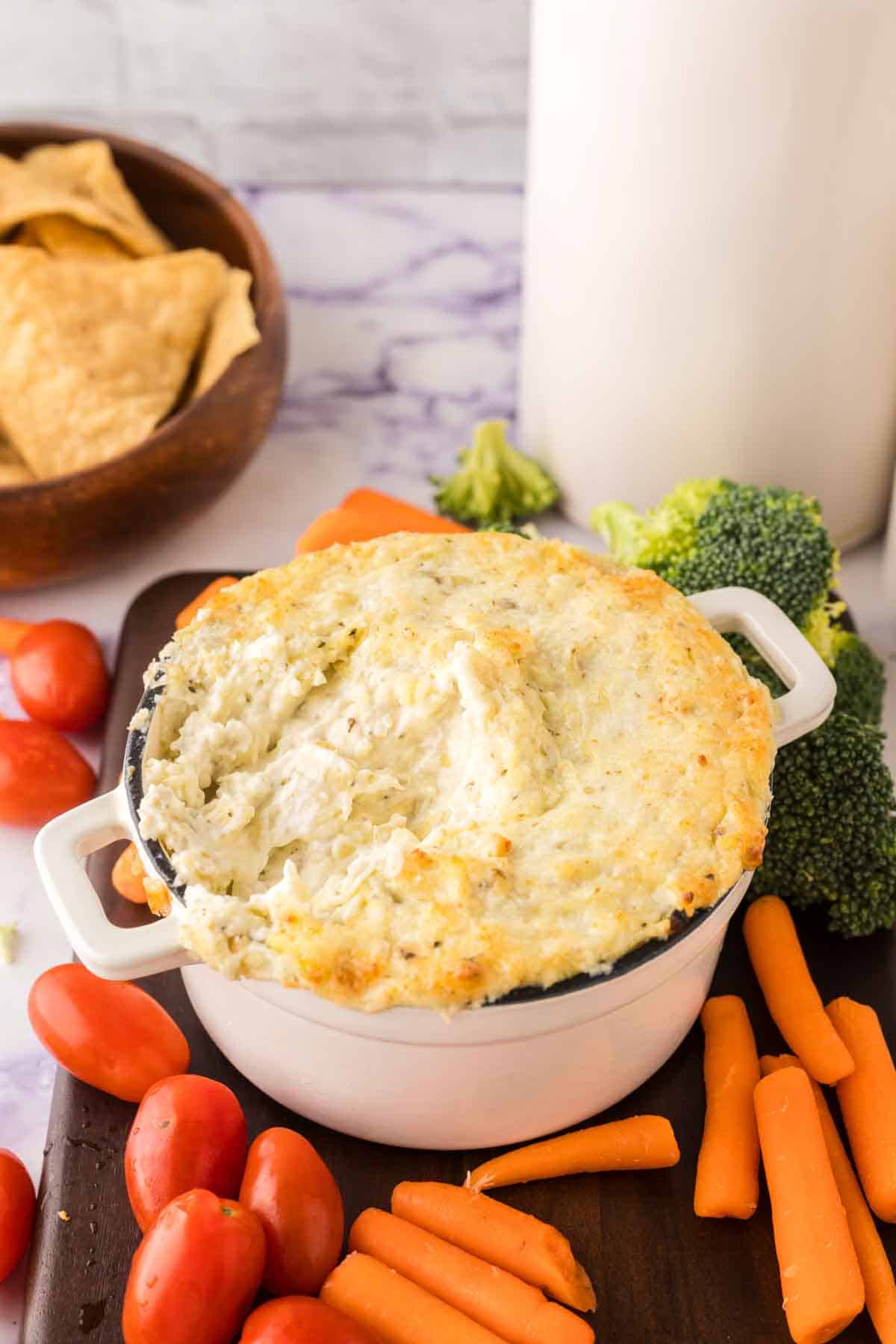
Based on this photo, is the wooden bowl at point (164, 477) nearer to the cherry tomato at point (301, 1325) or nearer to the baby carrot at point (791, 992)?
the baby carrot at point (791, 992)

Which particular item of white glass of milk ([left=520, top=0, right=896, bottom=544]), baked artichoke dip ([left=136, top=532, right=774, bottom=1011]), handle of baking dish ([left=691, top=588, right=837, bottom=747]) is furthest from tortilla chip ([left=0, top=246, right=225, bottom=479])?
handle of baking dish ([left=691, top=588, right=837, bottom=747])

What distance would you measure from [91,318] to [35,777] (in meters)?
1.07

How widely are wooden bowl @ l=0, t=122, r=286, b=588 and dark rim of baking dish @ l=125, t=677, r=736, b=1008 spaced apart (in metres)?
0.93

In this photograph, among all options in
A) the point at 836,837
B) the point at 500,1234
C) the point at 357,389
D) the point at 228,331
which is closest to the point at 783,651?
the point at 836,837

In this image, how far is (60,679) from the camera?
2936 mm

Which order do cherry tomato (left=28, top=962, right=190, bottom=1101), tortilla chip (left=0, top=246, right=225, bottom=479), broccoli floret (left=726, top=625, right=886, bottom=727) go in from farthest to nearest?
1. tortilla chip (left=0, top=246, right=225, bottom=479)
2. broccoli floret (left=726, top=625, right=886, bottom=727)
3. cherry tomato (left=28, top=962, right=190, bottom=1101)

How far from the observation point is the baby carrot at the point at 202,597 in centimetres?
296

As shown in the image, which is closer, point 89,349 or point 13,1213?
point 13,1213

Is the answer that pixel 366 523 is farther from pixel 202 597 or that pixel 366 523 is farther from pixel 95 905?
pixel 95 905

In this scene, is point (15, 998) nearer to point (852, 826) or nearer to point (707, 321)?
point (852, 826)

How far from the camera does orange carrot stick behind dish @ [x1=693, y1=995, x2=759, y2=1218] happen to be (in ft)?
6.91

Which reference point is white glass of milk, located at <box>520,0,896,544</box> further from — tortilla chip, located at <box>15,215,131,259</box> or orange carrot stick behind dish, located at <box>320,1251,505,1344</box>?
orange carrot stick behind dish, located at <box>320,1251,505,1344</box>

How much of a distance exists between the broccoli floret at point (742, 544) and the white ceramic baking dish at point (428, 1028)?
533 mm

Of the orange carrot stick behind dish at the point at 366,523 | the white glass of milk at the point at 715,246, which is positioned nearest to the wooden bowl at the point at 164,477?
the orange carrot stick behind dish at the point at 366,523
